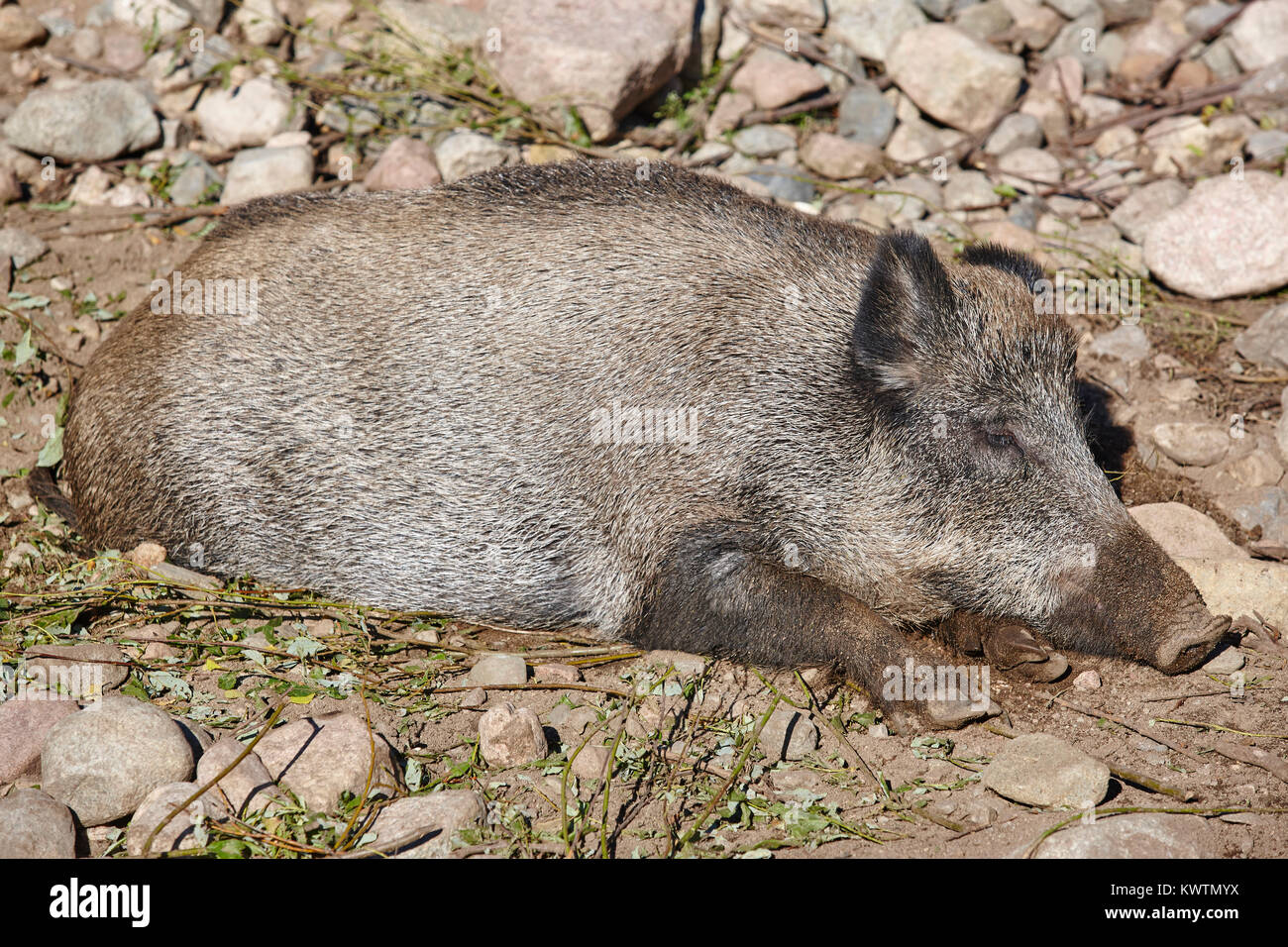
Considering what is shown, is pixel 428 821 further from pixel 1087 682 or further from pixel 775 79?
pixel 775 79

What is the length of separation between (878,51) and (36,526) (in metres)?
6.29

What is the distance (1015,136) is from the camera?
7449 millimetres

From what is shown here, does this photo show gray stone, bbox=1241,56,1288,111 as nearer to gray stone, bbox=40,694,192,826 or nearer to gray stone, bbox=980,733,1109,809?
gray stone, bbox=980,733,1109,809

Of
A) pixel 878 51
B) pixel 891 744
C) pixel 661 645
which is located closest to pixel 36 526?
pixel 661 645

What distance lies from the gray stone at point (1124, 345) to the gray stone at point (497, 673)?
3.94m

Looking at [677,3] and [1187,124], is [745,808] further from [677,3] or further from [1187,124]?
[1187,124]

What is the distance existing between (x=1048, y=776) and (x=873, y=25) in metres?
5.95

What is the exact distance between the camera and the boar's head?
446cm

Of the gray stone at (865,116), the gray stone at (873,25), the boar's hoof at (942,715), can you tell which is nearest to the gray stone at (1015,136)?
the gray stone at (865,116)

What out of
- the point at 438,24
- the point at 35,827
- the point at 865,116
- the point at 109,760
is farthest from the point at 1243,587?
the point at 438,24

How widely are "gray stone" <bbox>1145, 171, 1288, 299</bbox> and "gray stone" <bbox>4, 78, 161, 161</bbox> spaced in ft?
21.2

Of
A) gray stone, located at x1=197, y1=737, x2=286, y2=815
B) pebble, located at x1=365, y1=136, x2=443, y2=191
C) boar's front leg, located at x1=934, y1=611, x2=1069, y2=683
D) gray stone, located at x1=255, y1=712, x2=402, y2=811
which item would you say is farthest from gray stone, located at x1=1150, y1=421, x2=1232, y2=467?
gray stone, located at x1=197, y1=737, x2=286, y2=815

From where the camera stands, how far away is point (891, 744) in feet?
13.9

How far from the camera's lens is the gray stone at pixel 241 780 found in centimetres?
373
